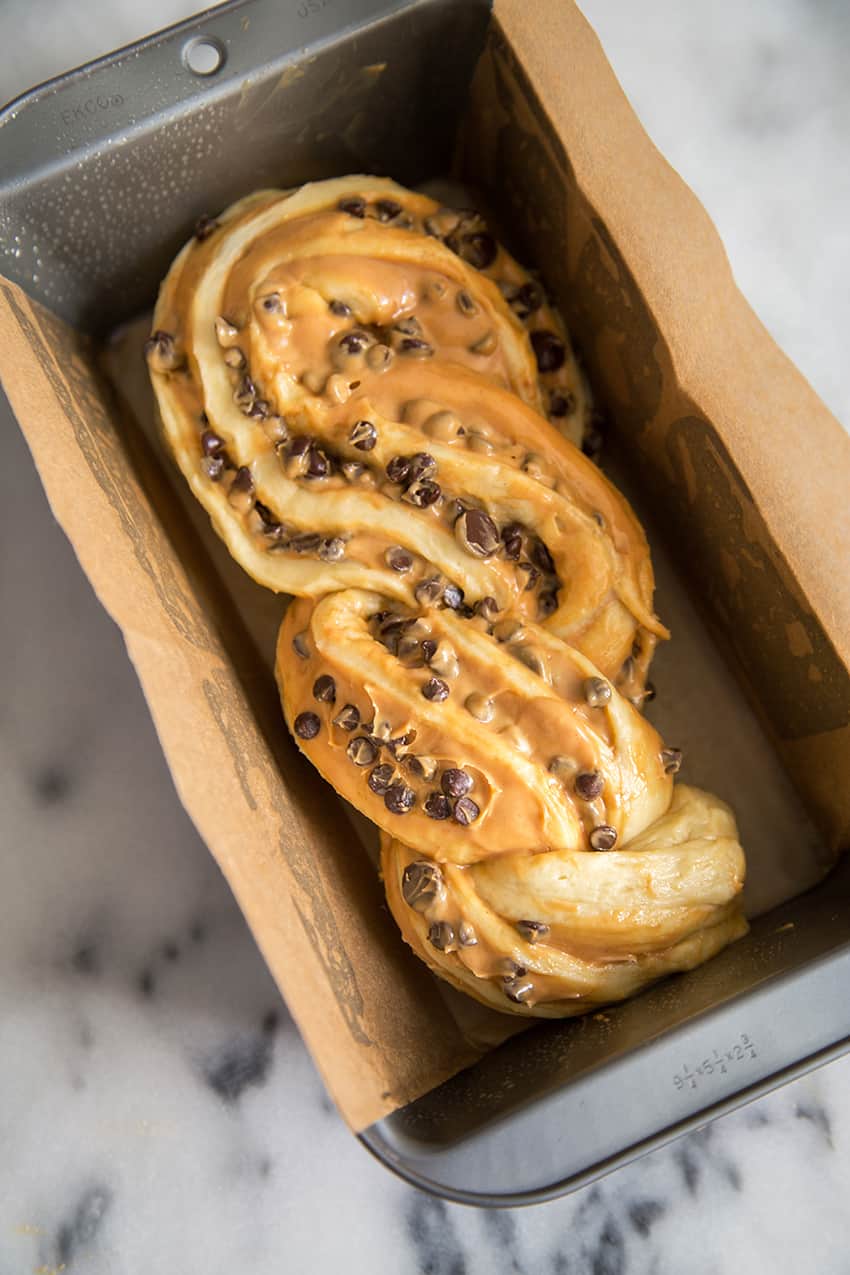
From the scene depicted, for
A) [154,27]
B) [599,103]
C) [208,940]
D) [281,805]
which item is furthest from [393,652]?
[154,27]

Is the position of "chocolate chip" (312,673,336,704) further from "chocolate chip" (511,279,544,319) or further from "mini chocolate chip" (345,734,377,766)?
"chocolate chip" (511,279,544,319)

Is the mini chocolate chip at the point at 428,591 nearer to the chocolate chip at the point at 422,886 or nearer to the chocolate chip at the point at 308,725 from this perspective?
the chocolate chip at the point at 308,725

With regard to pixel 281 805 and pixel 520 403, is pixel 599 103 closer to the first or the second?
pixel 520 403

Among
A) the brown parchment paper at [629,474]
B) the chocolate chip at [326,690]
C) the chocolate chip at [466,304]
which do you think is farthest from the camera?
the chocolate chip at [466,304]

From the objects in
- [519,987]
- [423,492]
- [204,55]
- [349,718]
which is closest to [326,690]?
[349,718]

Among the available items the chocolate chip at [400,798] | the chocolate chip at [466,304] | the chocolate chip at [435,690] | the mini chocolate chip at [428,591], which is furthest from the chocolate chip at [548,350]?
the chocolate chip at [400,798]

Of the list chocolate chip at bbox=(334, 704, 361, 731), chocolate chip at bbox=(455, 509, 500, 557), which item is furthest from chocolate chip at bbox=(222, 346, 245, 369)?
chocolate chip at bbox=(334, 704, 361, 731)

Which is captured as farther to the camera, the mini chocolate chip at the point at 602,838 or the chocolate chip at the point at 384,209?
the chocolate chip at the point at 384,209

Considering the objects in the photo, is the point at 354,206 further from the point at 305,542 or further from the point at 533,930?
the point at 533,930
